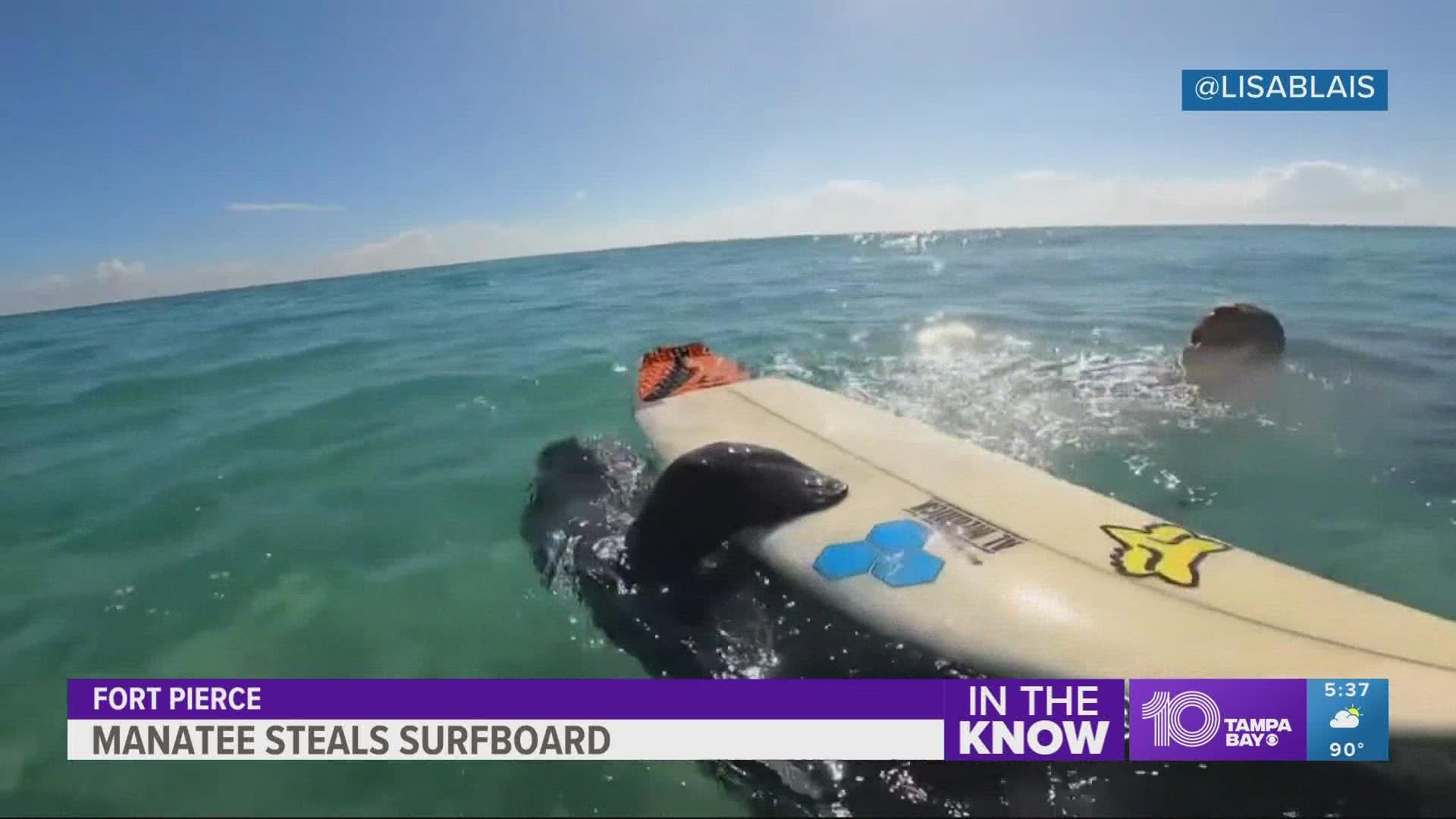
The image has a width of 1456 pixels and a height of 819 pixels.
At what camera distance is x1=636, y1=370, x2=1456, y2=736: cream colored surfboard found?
11.4 feet

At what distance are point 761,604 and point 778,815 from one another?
4.51 ft

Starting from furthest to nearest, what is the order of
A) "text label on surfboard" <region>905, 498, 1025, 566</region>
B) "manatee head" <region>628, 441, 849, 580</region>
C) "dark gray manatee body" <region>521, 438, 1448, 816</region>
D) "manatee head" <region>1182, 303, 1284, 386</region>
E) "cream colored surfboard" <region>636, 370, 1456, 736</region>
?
"manatee head" <region>1182, 303, 1284, 386</region>
"manatee head" <region>628, 441, 849, 580</region>
"text label on surfboard" <region>905, 498, 1025, 566</region>
"cream colored surfboard" <region>636, 370, 1456, 736</region>
"dark gray manatee body" <region>521, 438, 1448, 816</region>

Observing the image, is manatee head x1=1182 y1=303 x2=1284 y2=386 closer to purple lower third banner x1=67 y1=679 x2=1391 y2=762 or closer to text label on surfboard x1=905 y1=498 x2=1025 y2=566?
text label on surfboard x1=905 y1=498 x2=1025 y2=566

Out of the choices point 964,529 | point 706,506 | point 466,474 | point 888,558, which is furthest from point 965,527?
point 466,474

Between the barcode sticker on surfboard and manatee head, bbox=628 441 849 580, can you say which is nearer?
the barcode sticker on surfboard

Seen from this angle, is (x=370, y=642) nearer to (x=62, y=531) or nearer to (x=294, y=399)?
(x=62, y=531)

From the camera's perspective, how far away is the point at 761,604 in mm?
4590

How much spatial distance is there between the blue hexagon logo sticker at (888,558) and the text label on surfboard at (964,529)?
0.13m

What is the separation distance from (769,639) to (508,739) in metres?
1.46

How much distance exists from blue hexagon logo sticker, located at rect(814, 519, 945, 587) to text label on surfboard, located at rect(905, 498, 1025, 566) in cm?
13

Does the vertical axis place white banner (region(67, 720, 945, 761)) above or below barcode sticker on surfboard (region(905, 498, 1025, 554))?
below

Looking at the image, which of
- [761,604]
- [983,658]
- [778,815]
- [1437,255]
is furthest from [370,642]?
[1437,255]

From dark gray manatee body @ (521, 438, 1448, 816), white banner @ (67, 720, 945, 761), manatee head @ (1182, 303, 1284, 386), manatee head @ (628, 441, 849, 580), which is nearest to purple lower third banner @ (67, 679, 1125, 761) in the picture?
white banner @ (67, 720, 945, 761)

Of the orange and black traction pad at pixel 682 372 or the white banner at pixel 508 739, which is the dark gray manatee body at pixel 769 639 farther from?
the orange and black traction pad at pixel 682 372
